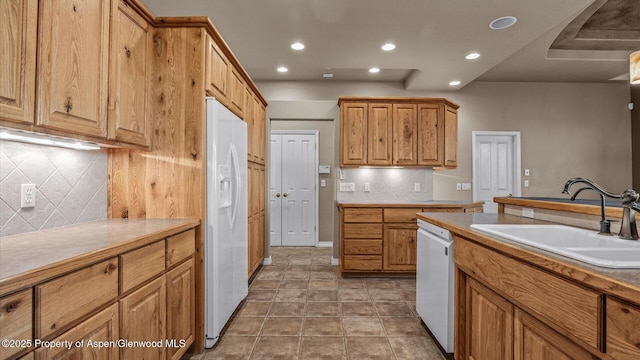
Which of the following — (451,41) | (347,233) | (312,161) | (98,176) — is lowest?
(347,233)

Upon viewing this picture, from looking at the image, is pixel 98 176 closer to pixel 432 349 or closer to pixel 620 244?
pixel 432 349

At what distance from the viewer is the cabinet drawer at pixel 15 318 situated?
790 millimetres

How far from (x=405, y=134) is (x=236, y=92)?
7.49 ft

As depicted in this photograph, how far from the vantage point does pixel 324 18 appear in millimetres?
2635

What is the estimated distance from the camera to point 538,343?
1131 millimetres

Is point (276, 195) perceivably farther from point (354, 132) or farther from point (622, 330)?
point (622, 330)

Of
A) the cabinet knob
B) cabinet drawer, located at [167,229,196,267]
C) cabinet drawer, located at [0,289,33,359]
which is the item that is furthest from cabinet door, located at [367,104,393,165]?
cabinet drawer, located at [0,289,33,359]

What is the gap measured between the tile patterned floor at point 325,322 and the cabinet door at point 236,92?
1827mm

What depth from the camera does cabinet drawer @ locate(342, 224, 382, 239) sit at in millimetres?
3621

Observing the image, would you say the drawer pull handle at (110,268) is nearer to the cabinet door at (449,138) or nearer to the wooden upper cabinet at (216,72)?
the wooden upper cabinet at (216,72)

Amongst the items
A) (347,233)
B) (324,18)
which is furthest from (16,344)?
(347,233)

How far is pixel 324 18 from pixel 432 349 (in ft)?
9.11

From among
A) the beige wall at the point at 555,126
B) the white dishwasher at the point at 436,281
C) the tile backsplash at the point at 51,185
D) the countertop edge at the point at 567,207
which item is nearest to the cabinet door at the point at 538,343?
the white dishwasher at the point at 436,281

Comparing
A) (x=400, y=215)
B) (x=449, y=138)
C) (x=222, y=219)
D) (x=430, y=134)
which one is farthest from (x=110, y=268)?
(x=449, y=138)
